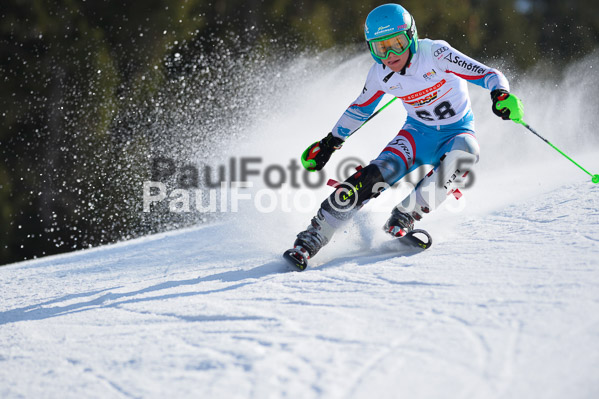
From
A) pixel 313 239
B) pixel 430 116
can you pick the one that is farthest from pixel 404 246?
pixel 430 116

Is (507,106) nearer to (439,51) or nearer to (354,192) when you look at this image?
(439,51)

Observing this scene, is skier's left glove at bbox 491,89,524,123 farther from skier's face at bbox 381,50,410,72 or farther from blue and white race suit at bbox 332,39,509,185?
skier's face at bbox 381,50,410,72

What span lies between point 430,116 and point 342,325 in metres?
1.89

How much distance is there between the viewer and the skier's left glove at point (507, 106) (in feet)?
11.0

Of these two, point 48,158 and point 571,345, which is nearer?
point 571,345

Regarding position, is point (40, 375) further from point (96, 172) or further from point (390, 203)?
point (96, 172)

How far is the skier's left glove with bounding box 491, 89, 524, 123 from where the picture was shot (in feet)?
11.0

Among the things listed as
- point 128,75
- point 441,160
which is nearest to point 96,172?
point 128,75

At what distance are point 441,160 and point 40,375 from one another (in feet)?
8.29

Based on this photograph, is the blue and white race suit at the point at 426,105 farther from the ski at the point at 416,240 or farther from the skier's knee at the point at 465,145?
the ski at the point at 416,240

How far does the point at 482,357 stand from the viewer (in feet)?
6.70

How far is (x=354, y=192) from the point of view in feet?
12.1

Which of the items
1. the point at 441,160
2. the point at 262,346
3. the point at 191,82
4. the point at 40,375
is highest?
the point at 191,82

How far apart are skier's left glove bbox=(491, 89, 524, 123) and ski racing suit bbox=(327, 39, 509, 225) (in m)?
A: 0.09
